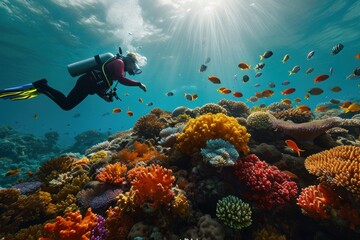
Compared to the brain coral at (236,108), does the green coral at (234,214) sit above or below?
below

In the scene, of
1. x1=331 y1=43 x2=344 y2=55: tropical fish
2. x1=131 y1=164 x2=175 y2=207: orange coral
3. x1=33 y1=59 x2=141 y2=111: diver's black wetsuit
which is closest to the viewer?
x1=131 y1=164 x2=175 y2=207: orange coral

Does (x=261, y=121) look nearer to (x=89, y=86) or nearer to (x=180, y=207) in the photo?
(x=180, y=207)

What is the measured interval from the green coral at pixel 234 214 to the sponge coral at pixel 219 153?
73 centimetres

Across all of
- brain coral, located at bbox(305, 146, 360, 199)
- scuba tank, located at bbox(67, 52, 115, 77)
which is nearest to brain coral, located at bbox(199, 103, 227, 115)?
brain coral, located at bbox(305, 146, 360, 199)

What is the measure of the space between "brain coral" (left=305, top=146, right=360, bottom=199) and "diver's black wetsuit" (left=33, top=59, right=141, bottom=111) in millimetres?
5328

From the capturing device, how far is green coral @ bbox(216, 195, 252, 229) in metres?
3.53

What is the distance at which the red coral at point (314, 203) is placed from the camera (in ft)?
11.9

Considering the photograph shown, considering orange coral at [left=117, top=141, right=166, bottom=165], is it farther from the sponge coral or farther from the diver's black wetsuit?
the diver's black wetsuit

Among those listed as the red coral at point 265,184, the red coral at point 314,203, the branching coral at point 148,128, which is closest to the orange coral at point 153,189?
the red coral at point 265,184

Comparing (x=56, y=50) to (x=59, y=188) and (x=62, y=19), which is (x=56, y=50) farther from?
(x=59, y=188)

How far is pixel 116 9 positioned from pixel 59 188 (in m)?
24.0

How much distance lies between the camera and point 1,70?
42562mm

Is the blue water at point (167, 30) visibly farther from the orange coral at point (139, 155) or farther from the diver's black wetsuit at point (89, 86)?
the orange coral at point (139, 155)

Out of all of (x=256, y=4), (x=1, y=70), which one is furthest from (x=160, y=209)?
(x=1, y=70)
